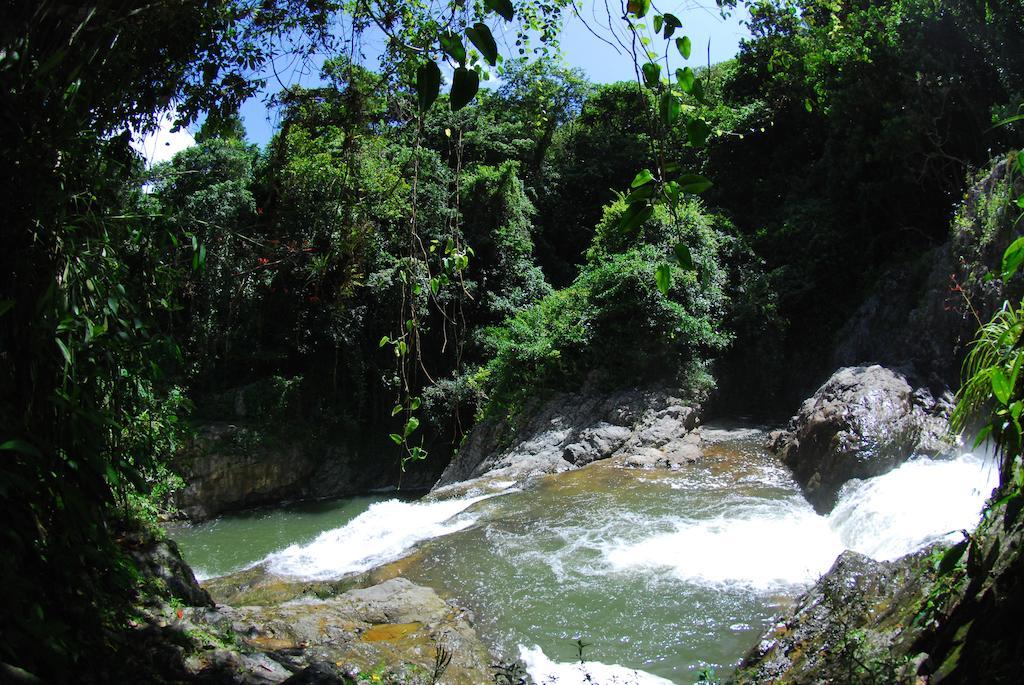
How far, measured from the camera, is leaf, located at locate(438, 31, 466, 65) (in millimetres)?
1445

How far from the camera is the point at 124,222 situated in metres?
2.96

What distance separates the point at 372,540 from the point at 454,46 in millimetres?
7410

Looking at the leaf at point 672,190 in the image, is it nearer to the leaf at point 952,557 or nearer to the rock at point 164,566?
the leaf at point 952,557

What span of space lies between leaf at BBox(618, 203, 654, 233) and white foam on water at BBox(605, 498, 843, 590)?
5.33m

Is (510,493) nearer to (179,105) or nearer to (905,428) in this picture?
(905,428)

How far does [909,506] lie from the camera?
22.2ft

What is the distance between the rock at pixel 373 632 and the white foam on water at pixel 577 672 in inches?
13.6

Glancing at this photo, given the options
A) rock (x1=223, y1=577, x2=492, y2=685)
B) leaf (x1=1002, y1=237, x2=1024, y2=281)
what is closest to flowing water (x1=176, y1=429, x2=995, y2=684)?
rock (x1=223, y1=577, x2=492, y2=685)

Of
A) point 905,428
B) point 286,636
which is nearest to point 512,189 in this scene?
point 905,428

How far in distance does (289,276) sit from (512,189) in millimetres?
5029

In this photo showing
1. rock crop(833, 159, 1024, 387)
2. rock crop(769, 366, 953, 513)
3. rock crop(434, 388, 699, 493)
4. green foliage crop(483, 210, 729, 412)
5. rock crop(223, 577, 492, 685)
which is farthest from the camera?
green foliage crop(483, 210, 729, 412)

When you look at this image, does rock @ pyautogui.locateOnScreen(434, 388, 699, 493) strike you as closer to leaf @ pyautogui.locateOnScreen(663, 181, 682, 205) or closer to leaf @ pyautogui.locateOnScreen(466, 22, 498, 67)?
leaf @ pyautogui.locateOnScreen(663, 181, 682, 205)

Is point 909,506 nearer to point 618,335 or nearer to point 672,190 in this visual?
point 618,335

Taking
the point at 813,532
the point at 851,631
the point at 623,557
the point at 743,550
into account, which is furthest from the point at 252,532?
the point at 851,631
